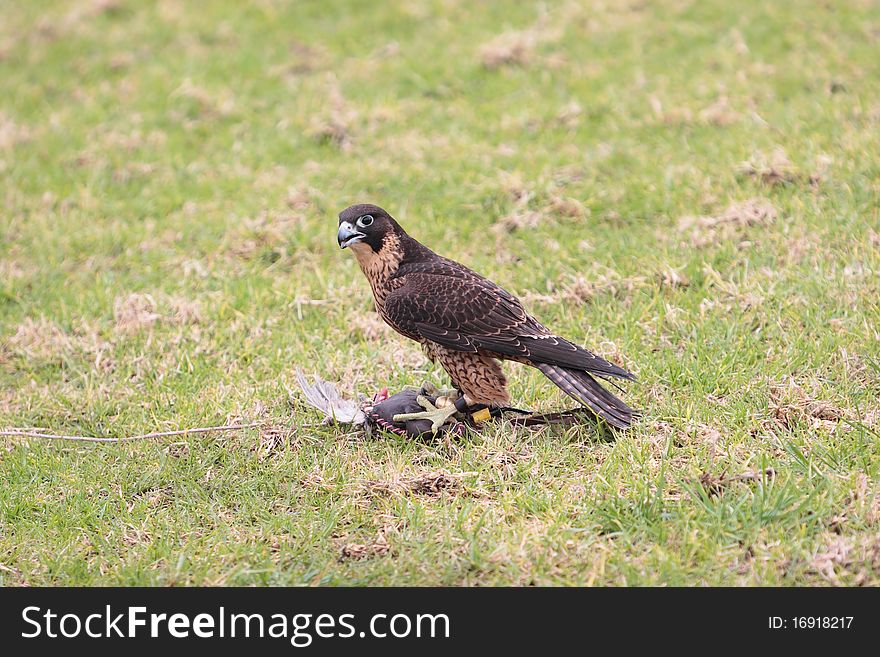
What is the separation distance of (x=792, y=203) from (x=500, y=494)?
3.33 metres

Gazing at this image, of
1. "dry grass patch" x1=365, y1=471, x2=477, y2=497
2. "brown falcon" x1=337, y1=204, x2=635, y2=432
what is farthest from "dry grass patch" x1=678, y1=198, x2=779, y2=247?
"dry grass patch" x1=365, y1=471, x2=477, y2=497

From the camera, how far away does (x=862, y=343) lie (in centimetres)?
510

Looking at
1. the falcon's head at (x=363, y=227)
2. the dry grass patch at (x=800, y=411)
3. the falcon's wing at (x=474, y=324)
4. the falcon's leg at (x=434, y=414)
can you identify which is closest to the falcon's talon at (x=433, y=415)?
the falcon's leg at (x=434, y=414)

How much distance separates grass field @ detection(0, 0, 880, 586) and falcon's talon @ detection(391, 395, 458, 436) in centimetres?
9

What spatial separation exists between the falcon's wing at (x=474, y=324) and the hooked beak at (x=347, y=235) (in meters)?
0.31

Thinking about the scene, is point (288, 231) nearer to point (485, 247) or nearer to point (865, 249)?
point (485, 247)

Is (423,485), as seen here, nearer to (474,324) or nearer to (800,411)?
(474,324)

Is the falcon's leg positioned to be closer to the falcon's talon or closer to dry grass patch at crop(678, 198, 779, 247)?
the falcon's talon

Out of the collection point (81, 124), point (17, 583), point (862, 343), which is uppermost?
point (81, 124)

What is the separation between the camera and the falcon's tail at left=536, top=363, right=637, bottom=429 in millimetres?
4586

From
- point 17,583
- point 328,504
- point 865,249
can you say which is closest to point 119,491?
point 17,583

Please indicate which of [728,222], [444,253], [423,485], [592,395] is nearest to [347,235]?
[423,485]

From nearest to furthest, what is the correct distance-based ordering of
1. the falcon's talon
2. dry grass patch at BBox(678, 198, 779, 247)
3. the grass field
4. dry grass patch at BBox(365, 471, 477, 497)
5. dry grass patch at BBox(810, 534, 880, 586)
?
1. dry grass patch at BBox(810, 534, 880, 586)
2. the grass field
3. dry grass patch at BBox(365, 471, 477, 497)
4. the falcon's talon
5. dry grass patch at BBox(678, 198, 779, 247)

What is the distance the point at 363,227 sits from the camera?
484 cm
